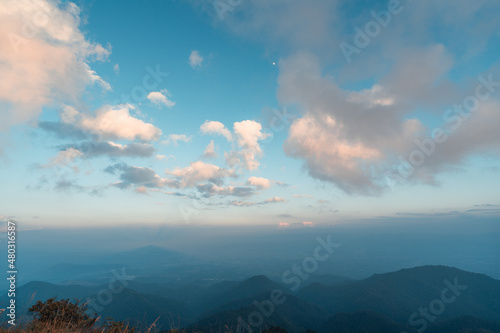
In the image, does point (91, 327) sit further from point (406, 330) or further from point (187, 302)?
point (187, 302)

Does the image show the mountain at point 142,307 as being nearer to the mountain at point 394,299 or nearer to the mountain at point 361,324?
the mountain at point 361,324

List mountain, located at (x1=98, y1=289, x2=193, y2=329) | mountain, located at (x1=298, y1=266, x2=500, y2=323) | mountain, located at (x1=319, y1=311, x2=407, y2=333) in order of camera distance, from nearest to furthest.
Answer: mountain, located at (x1=319, y1=311, x2=407, y2=333), mountain, located at (x1=98, y1=289, x2=193, y2=329), mountain, located at (x1=298, y1=266, x2=500, y2=323)

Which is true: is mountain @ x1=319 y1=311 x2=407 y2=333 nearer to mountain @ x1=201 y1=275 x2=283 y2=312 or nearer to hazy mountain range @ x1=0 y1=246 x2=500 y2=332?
hazy mountain range @ x1=0 y1=246 x2=500 y2=332

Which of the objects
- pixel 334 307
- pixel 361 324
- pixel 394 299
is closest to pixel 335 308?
pixel 334 307

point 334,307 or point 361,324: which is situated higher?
point 361,324

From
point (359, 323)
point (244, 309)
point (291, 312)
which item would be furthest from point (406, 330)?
point (244, 309)

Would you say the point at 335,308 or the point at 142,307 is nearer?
the point at 142,307

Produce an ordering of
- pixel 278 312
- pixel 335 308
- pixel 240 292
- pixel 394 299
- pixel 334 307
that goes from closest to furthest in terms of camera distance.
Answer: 1. pixel 278 312
2. pixel 335 308
3. pixel 334 307
4. pixel 394 299
5. pixel 240 292

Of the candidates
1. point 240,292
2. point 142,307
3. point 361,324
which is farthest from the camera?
point 240,292
